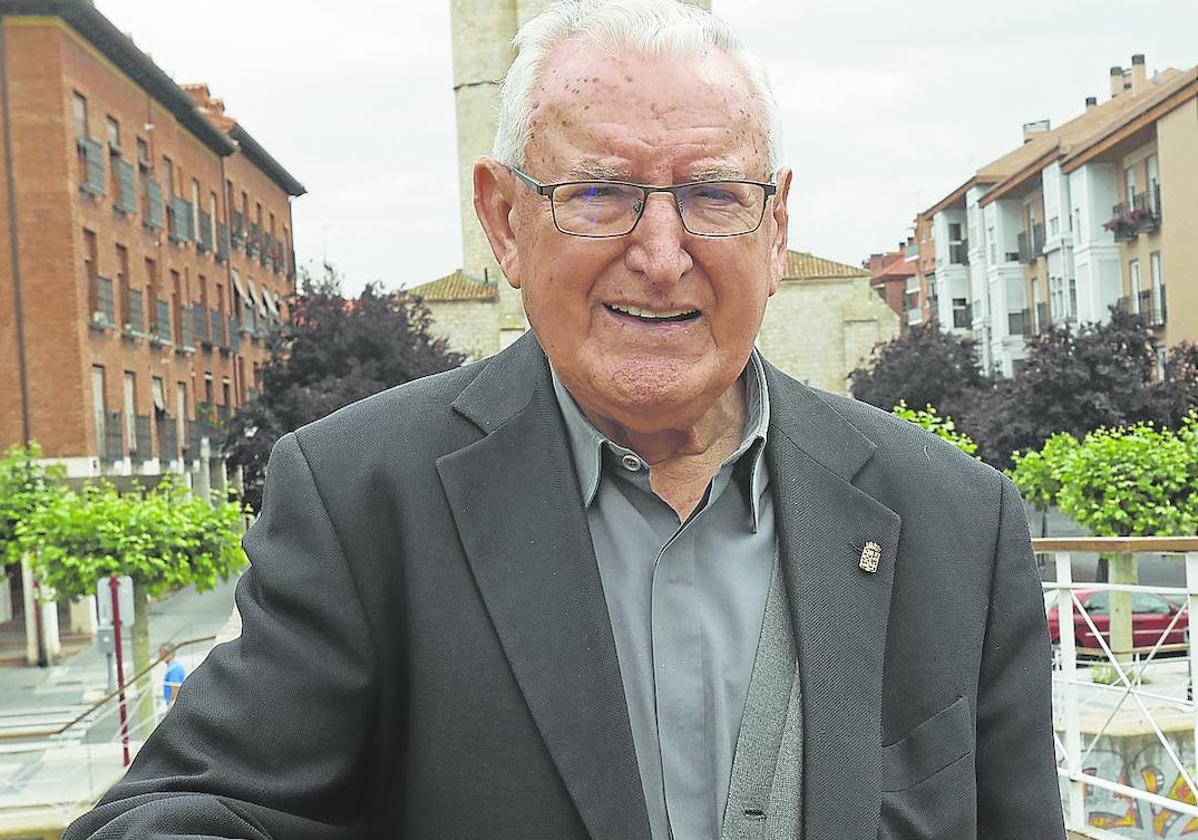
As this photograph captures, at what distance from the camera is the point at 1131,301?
38000mm

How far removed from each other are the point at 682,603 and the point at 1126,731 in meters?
4.79

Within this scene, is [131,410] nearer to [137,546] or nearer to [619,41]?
[137,546]

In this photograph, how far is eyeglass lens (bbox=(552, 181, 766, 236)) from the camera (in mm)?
1604

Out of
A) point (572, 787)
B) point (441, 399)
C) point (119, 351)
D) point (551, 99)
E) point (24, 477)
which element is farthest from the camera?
point (119, 351)

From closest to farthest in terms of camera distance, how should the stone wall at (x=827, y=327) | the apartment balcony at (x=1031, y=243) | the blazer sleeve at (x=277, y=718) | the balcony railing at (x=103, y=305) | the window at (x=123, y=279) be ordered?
the blazer sleeve at (x=277, y=718) < the balcony railing at (x=103, y=305) < the window at (x=123, y=279) < the apartment balcony at (x=1031, y=243) < the stone wall at (x=827, y=327)

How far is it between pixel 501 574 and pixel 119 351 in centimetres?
3037

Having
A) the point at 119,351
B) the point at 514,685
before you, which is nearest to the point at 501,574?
the point at 514,685

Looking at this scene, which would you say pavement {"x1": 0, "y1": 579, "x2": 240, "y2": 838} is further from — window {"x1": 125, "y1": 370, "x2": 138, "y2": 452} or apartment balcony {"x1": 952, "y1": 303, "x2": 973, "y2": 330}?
apartment balcony {"x1": 952, "y1": 303, "x2": 973, "y2": 330}

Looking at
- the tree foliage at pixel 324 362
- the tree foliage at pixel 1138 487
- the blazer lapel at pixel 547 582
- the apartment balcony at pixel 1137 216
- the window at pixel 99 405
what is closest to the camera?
the blazer lapel at pixel 547 582

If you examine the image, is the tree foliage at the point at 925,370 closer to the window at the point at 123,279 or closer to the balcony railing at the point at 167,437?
the balcony railing at the point at 167,437

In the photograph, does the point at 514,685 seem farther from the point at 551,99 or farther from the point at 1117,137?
the point at 1117,137

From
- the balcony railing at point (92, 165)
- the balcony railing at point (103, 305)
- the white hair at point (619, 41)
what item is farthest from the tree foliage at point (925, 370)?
the white hair at point (619, 41)

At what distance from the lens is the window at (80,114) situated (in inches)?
1117

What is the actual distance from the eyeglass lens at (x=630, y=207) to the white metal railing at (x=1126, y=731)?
2.74 m
